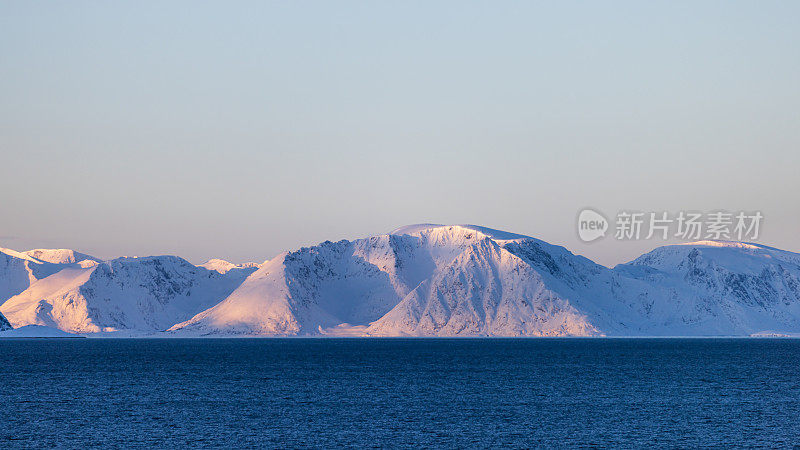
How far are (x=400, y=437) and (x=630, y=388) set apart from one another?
60.1m

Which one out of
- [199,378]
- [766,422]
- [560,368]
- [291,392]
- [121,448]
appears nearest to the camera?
[121,448]

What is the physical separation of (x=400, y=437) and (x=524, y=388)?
174ft

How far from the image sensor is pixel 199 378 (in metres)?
160

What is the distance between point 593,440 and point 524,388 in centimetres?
5209

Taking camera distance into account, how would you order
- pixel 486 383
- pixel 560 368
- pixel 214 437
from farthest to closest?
pixel 560 368
pixel 486 383
pixel 214 437

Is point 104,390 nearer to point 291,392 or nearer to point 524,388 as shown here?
point 291,392

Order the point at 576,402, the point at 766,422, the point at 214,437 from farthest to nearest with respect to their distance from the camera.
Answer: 1. the point at 576,402
2. the point at 766,422
3. the point at 214,437

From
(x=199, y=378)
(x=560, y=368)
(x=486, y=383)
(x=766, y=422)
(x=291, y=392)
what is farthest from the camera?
(x=560, y=368)

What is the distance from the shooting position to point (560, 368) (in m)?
189

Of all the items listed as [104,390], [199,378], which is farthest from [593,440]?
[199,378]

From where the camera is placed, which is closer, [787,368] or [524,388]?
[524,388]

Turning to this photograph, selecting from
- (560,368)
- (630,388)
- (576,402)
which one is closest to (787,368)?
(560,368)

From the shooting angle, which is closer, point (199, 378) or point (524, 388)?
point (524, 388)

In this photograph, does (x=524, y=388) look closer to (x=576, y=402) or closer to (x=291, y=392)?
(x=576, y=402)
